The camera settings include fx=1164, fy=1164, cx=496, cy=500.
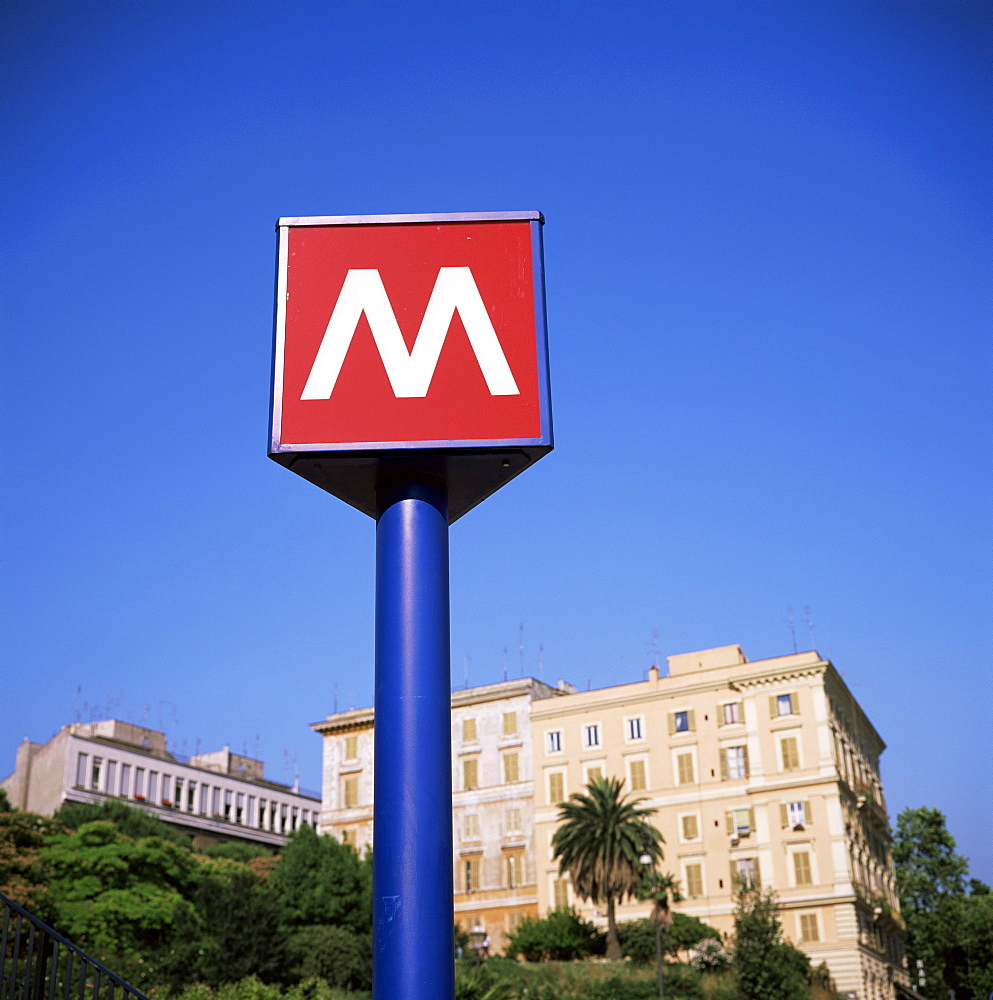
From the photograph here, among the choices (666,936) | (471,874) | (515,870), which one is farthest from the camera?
(471,874)

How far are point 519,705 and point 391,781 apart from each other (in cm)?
6801

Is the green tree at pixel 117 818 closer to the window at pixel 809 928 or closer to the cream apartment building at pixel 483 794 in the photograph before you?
the cream apartment building at pixel 483 794

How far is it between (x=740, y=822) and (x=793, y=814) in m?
2.96

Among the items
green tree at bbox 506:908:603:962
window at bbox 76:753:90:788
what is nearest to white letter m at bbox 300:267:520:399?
green tree at bbox 506:908:603:962

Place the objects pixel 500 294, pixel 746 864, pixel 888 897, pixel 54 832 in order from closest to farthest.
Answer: pixel 500 294 < pixel 54 832 < pixel 746 864 < pixel 888 897

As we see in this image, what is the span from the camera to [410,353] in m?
6.36

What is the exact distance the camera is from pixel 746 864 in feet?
203

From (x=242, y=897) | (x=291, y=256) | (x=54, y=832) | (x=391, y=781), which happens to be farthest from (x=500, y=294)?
(x=54, y=832)

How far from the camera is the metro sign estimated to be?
6.20 meters

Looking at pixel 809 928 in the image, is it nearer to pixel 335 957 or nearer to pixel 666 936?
pixel 666 936

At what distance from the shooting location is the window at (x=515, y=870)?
222ft

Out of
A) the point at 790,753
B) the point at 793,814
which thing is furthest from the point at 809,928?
the point at 790,753

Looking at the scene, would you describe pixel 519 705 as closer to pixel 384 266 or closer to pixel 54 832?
pixel 54 832

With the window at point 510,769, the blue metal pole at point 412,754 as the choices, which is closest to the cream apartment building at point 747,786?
the window at point 510,769
